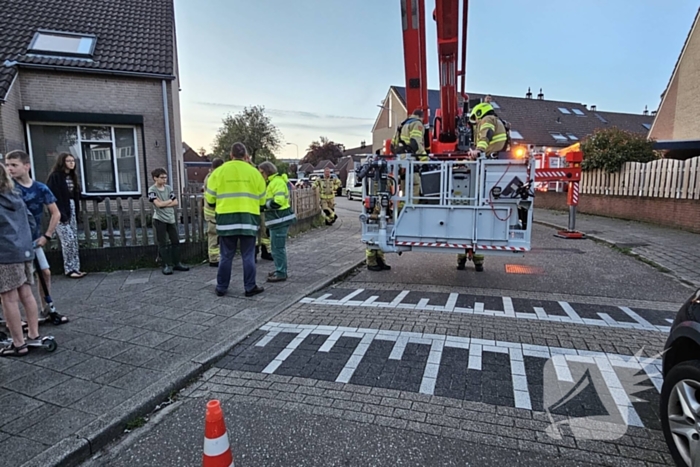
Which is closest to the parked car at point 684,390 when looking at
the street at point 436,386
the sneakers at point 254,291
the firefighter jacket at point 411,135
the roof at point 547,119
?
the street at point 436,386

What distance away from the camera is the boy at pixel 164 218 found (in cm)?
676

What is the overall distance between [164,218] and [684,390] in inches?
265

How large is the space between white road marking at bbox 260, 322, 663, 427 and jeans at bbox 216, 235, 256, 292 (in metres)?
1.17

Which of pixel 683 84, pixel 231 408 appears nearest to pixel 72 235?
pixel 231 408

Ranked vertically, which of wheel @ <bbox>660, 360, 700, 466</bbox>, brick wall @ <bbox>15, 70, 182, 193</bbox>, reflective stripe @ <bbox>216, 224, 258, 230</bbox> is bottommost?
wheel @ <bbox>660, 360, 700, 466</bbox>

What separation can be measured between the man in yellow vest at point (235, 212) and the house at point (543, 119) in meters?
28.3

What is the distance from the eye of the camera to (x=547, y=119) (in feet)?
113

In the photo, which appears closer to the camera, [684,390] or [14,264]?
[684,390]

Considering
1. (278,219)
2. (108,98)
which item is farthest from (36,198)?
(108,98)

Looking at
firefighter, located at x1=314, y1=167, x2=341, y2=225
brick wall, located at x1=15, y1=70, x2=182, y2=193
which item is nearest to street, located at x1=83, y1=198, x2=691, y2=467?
firefighter, located at x1=314, y1=167, x2=341, y2=225

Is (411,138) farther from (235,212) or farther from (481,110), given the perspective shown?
(235,212)

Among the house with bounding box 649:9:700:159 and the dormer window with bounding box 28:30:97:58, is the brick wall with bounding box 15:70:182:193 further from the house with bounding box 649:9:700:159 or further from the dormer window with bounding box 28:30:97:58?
the house with bounding box 649:9:700:159

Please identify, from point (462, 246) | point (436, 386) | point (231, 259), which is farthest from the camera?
point (462, 246)

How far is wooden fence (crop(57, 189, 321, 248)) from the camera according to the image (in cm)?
701
